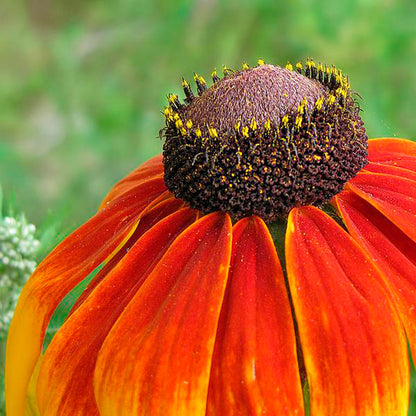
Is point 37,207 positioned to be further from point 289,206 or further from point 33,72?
point 289,206

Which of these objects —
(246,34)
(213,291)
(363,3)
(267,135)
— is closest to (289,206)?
(267,135)

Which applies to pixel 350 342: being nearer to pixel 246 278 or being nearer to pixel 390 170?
pixel 246 278

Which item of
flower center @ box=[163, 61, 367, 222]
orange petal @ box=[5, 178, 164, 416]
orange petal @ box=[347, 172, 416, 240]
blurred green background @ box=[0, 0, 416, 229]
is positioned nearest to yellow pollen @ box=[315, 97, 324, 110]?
flower center @ box=[163, 61, 367, 222]

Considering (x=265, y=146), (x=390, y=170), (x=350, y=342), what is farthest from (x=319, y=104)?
(x=350, y=342)

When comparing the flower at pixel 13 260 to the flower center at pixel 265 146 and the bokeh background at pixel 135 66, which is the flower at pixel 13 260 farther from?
the flower center at pixel 265 146

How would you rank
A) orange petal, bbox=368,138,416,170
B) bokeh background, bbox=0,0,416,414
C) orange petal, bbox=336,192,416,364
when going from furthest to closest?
1. bokeh background, bbox=0,0,416,414
2. orange petal, bbox=368,138,416,170
3. orange petal, bbox=336,192,416,364

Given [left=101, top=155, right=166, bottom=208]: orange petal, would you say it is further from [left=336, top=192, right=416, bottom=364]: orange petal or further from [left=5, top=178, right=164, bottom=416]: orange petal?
[left=336, top=192, right=416, bottom=364]: orange petal

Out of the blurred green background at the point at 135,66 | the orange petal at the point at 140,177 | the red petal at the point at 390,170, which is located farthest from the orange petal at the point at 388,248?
the blurred green background at the point at 135,66

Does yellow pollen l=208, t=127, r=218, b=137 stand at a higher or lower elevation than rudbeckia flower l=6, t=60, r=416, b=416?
higher
